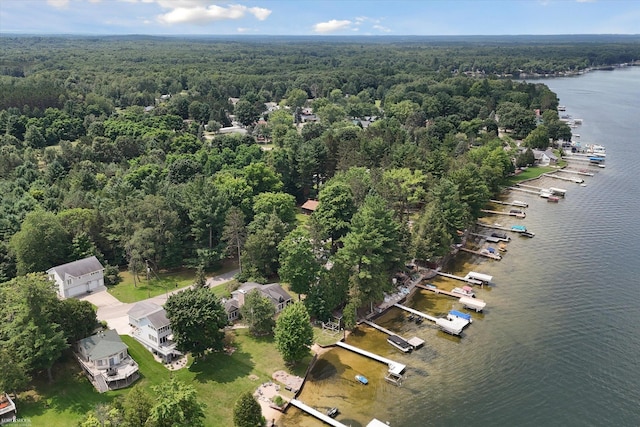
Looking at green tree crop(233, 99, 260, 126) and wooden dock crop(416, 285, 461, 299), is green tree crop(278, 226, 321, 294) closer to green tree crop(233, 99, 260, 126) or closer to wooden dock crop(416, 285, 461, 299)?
wooden dock crop(416, 285, 461, 299)

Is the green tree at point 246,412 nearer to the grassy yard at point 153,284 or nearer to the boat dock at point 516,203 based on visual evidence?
the grassy yard at point 153,284

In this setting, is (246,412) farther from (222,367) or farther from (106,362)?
(106,362)

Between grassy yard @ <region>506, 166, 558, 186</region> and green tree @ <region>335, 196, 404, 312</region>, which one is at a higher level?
green tree @ <region>335, 196, 404, 312</region>

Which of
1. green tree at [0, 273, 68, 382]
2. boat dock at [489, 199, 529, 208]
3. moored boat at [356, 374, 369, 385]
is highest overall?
green tree at [0, 273, 68, 382]

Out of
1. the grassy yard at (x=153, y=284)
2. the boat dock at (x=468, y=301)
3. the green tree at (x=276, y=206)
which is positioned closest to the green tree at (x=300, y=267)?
the grassy yard at (x=153, y=284)

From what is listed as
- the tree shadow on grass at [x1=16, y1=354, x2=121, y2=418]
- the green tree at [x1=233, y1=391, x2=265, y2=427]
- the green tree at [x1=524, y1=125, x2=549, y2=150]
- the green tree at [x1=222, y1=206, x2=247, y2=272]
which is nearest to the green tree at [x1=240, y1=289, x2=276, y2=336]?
the green tree at [x1=233, y1=391, x2=265, y2=427]

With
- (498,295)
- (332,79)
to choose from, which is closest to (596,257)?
(498,295)

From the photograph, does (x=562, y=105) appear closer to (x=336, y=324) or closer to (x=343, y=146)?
(x=343, y=146)

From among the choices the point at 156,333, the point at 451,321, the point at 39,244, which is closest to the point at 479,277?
the point at 451,321
